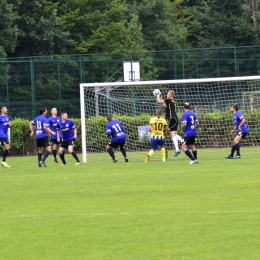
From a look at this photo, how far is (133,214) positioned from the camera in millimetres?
11828

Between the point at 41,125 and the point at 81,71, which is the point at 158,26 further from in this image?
the point at 41,125

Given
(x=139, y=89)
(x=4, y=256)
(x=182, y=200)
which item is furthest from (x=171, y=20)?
(x=4, y=256)

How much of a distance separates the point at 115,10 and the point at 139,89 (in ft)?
88.7

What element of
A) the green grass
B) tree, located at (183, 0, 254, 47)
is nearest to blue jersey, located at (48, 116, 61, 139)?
the green grass

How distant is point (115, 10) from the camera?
60.4 m

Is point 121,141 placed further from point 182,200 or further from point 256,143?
point 182,200

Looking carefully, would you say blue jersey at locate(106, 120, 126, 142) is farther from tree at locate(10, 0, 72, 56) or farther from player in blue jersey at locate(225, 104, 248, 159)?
tree at locate(10, 0, 72, 56)

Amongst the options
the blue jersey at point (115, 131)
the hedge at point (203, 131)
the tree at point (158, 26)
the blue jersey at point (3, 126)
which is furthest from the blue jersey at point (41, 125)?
the tree at point (158, 26)

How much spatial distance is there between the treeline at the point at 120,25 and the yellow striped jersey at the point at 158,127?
2533cm

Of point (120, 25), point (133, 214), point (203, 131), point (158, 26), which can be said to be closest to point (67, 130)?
point (203, 131)

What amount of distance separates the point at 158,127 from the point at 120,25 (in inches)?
1407

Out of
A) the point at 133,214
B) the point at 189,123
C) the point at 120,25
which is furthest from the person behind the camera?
the point at 120,25

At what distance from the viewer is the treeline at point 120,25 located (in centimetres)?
5284

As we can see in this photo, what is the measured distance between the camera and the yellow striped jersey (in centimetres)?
2322
